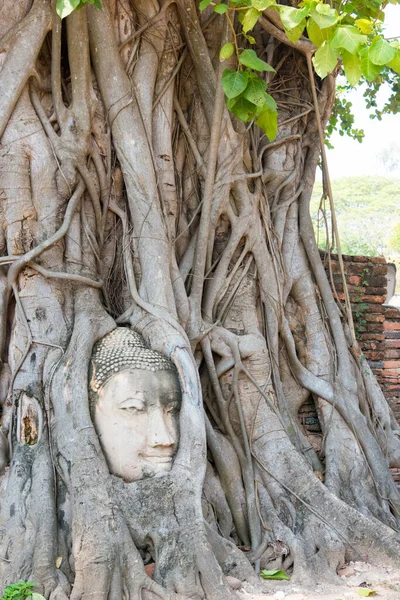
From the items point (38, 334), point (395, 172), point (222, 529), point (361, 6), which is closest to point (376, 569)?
point (222, 529)

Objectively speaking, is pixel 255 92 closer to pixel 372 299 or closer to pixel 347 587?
pixel 347 587

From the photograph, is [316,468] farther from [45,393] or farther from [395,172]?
[395,172]

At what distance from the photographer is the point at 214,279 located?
4.34m

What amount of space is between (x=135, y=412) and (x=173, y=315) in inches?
26.1

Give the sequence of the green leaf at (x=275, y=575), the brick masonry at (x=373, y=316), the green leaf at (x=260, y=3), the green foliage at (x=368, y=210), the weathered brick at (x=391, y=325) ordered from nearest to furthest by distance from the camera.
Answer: the green leaf at (x=260, y=3), the green leaf at (x=275, y=575), the brick masonry at (x=373, y=316), the weathered brick at (x=391, y=325), the green foliage at (x=368, y=210)

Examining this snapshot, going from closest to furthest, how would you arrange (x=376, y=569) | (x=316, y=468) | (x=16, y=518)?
(x=16, y=518) < (x=376, y=569) < (x=316, y=468)

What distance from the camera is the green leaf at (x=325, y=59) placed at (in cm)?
295

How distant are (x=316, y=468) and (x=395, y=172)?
1555 inches

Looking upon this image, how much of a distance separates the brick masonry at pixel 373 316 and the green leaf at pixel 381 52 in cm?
308

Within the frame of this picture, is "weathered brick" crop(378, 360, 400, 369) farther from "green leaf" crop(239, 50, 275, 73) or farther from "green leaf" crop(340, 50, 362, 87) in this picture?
"green leaf" crop(340, 50, 362, 87)

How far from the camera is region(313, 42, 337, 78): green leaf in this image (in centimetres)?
295

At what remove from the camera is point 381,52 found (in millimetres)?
2768

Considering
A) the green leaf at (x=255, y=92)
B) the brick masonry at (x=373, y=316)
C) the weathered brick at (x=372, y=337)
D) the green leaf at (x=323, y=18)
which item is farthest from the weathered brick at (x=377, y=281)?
the green leaf at (x=323, y=18)

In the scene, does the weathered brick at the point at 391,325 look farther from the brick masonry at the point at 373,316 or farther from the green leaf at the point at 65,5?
the green leaf at the point at 65,5
